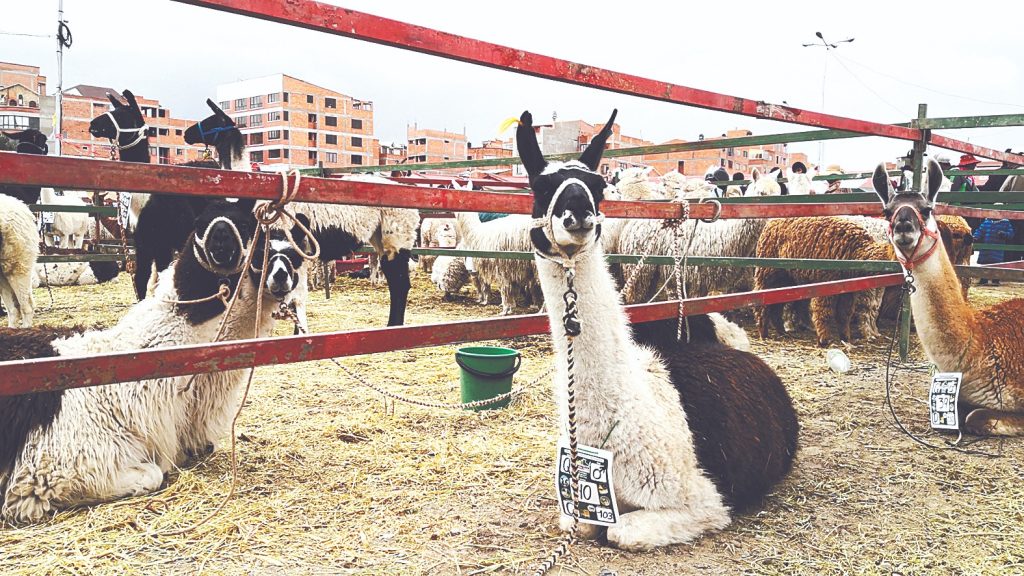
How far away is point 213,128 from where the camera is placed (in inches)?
208

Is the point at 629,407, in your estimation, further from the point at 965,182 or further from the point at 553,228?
the point at 965,182

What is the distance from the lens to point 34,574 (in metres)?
2.14

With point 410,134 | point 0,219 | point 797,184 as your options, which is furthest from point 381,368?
point 410,134

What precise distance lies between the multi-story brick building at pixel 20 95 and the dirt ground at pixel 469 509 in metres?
59.4

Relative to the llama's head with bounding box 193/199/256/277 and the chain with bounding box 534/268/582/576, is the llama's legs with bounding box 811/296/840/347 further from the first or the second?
the llama's head with bounding box 193/199/256/277

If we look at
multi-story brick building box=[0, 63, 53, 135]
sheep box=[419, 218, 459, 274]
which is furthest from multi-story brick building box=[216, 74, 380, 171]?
sheep box=[419, 218, 459, 274]

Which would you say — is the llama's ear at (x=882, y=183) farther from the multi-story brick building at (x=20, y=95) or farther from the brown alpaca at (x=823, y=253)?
the multi-story brick building at (x=20, y=95)

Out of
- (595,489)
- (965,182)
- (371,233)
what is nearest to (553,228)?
(595,489)

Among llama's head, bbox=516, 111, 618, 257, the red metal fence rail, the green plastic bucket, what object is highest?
the red metal fence rail

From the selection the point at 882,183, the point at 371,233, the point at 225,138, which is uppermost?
the point at 225,138

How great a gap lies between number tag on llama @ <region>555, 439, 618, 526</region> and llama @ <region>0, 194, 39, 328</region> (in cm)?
614

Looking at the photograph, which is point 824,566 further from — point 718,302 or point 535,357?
point 535,357

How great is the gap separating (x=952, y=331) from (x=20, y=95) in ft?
275

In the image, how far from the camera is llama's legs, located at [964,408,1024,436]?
349 centimetres
